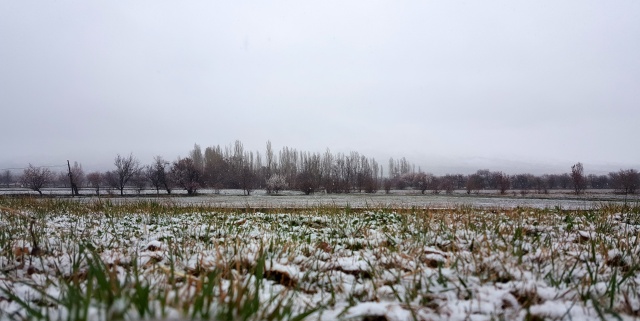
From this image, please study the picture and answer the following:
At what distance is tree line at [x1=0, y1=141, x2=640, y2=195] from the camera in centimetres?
4784

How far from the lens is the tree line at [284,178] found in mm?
47844

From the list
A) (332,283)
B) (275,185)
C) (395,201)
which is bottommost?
(395,201)

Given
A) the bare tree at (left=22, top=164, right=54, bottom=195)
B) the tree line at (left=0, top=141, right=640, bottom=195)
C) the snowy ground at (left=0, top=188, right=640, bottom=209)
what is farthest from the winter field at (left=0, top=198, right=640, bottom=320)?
the bare tree at (left=22, top=164, right=54, bottom=195)

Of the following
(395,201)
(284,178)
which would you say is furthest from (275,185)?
(395,201)

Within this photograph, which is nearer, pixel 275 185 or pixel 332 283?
pixel 332 283

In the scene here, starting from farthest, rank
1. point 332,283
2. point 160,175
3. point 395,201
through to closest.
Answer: point 160,175, point 395,201, point 332,283

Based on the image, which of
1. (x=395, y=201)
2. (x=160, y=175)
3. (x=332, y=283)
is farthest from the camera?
(x=160, y=175)

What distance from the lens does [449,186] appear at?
203ft

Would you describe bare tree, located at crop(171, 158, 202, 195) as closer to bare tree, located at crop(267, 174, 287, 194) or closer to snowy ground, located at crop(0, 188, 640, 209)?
bare tree, located at crop(267, 174, 287, 194)

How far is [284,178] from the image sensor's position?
59562 mm

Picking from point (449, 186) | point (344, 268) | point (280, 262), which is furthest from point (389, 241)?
point (449, 186)

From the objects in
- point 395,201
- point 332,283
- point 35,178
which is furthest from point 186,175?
point 332,283

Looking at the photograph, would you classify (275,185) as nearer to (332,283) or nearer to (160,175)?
(160,175)

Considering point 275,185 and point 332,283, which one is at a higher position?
point 275,185
